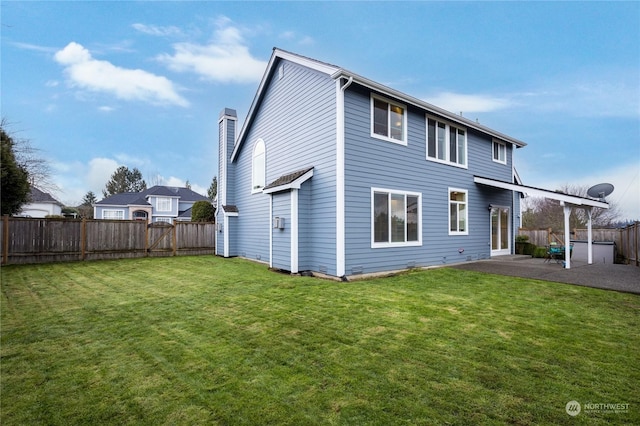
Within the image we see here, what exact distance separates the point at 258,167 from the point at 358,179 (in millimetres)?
5564

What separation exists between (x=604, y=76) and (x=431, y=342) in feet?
63.4

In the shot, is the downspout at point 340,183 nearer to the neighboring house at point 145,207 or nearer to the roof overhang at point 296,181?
the roof overhang at point 296,181

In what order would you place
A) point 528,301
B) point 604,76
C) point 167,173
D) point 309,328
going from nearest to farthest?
1. point 309,328
2. point 528,301
3. point 604,76
4. point 167,173

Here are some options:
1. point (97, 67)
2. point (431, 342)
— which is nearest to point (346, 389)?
point (431, 342)

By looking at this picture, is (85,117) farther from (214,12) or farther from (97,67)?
(214,12)

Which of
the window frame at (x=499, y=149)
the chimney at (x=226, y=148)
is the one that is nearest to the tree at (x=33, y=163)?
the chimney at (x=226, y=148)

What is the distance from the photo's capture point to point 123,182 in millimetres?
49594

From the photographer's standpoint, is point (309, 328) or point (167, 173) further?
point (167, 173)

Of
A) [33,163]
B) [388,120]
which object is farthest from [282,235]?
[33,163]

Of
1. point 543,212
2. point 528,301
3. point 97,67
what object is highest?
point 97,67

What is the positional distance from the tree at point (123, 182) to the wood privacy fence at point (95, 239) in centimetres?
4303

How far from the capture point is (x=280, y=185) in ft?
30.0

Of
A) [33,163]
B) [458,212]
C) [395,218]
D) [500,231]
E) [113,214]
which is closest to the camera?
[395,218]

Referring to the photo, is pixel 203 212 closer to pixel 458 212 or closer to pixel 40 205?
pixel 458 212
